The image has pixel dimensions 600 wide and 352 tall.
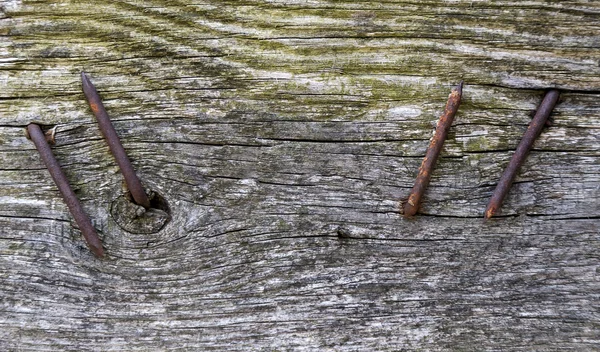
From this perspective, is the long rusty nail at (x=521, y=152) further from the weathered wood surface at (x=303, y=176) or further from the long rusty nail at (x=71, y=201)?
the long rusty nail at (x=71, y=201)

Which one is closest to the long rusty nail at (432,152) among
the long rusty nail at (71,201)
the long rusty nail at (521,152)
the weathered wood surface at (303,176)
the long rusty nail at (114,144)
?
the weathered wood surface at (303,176)

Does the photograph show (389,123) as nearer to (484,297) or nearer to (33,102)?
(484,297)

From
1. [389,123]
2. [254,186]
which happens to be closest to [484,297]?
[389,123]

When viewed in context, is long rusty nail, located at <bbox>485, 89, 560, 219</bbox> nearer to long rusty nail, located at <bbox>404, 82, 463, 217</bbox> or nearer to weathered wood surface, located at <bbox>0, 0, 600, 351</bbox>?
weathered wood surface, located at <bbox>0, 0, 600, 351</bbox>

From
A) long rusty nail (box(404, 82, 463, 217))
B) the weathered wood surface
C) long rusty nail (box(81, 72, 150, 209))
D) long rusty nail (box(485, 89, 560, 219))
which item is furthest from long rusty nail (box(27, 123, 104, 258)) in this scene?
long rusty nail (box(485, 89, 560, 219))

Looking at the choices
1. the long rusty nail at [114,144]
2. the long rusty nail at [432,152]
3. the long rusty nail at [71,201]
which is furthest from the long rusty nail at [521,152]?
the long rusty nail at [71,201]

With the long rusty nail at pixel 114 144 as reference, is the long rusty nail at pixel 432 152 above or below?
below
